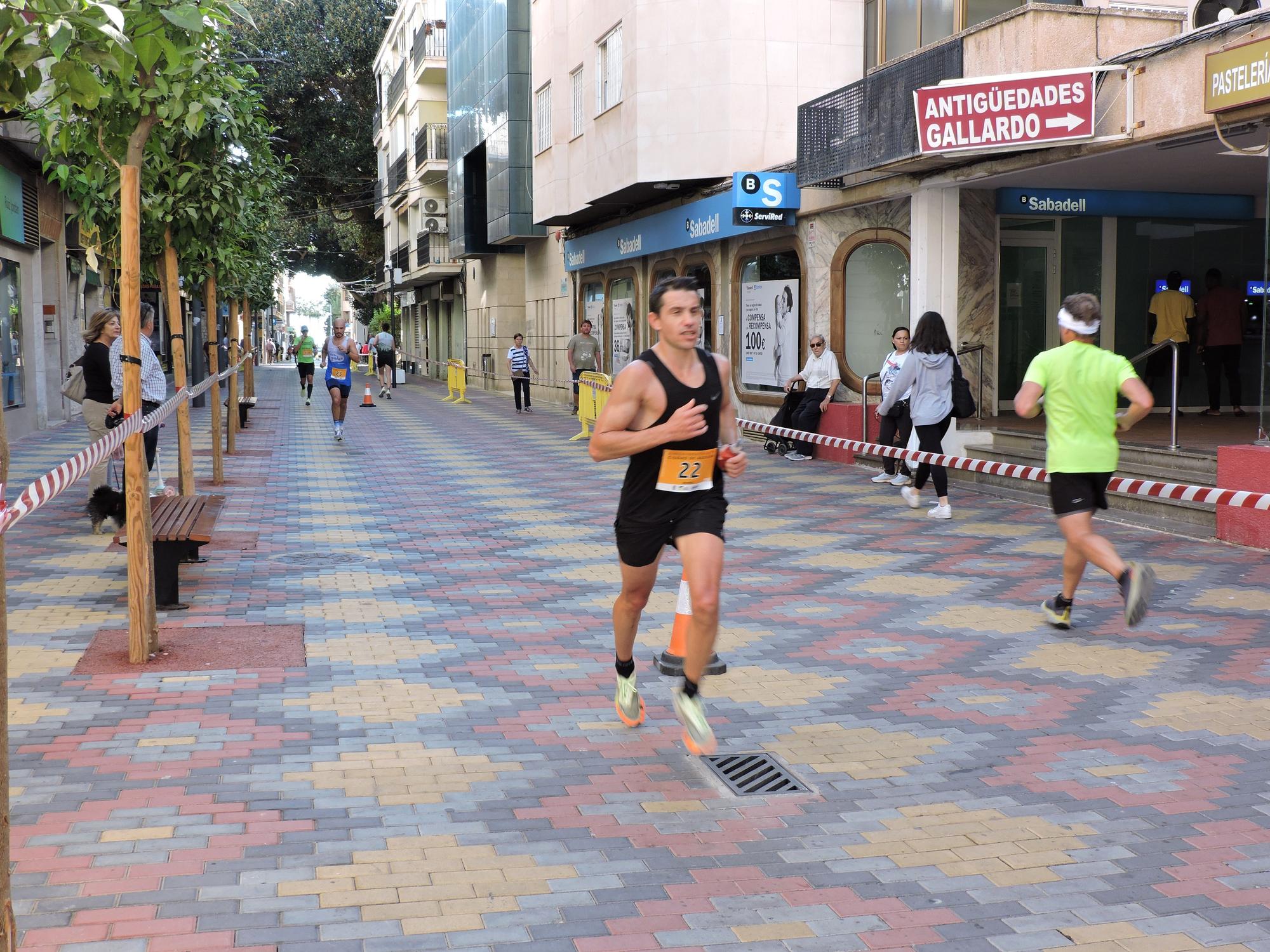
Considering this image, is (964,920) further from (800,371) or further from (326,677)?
(800,371)

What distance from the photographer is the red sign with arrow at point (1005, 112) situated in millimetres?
12273

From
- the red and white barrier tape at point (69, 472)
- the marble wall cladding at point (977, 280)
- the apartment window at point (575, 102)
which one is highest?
the apartment window at point (575, 102)

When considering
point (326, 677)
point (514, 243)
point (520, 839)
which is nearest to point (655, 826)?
point (520, 839)

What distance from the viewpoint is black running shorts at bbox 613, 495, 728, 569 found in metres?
5.21

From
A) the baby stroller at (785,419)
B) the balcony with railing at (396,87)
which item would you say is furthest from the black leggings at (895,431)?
the balcony with railing at (396,87)

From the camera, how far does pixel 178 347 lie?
33.4 ft

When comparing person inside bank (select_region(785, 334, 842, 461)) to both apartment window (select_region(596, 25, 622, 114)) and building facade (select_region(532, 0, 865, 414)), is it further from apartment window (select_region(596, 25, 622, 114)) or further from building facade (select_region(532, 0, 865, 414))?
apartment window (select_region(596, 25, 622, 114))

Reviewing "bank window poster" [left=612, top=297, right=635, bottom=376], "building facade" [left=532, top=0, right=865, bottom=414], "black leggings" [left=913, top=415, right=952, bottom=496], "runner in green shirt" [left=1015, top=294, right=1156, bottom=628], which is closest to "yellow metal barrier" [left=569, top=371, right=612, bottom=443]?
"building facade" [left=532, top=0, right=865, bottom=414]

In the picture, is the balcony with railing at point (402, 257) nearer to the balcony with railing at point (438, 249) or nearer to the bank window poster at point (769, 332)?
the balcony with railing at point (438, 249)

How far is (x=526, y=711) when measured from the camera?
19.2 ft

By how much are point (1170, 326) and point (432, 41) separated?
36.5m

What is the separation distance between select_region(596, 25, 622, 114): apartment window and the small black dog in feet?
46.1

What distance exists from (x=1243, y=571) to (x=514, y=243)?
30801 mm

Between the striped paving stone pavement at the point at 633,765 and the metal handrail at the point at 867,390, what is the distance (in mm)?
6357
